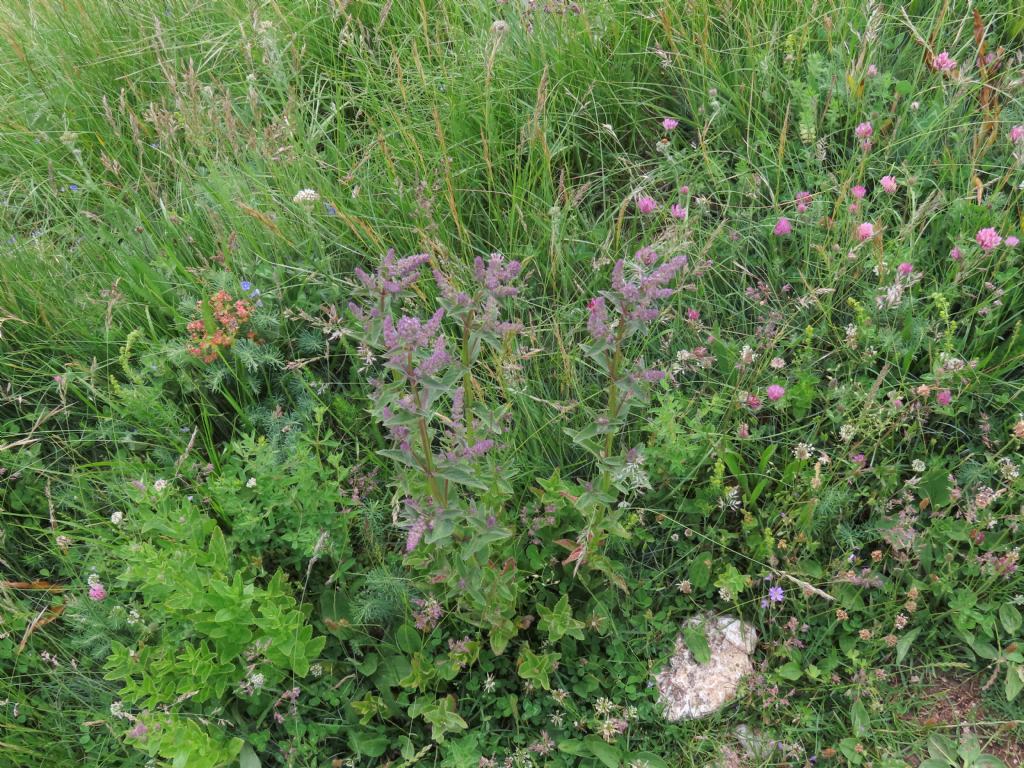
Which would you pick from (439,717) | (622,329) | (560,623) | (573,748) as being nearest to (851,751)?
(573,748)

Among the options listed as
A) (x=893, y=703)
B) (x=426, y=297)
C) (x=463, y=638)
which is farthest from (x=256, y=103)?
(x=893, y=703)

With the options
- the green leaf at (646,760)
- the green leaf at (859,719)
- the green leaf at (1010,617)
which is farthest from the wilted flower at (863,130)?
the green leaf at (646,760)

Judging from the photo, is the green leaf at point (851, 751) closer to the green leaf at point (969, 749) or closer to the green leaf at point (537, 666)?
the green leaf at point (969, 749)

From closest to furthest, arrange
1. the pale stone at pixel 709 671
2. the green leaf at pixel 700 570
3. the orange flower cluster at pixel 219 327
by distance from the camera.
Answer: the pale stone at pixel 709 671 → the green leaf at pixel 700 570 → the orange flower cluster at pixel 219 327

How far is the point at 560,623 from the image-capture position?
7.31 ft

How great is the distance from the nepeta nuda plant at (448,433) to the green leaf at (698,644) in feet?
1.78

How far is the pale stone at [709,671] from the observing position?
2271mm

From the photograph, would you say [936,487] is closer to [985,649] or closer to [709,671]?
[985,649]

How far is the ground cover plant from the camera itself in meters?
2.17

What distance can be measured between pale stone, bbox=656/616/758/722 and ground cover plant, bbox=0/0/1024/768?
1.6 inches

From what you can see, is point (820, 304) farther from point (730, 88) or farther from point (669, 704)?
point (669, 704)

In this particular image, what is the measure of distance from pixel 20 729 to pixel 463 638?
4.13 ft

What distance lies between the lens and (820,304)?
2.52m

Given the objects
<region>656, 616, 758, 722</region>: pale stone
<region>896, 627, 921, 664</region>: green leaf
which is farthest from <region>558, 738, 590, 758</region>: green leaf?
<region>896, 627, 921, 664</region>: green leaf
